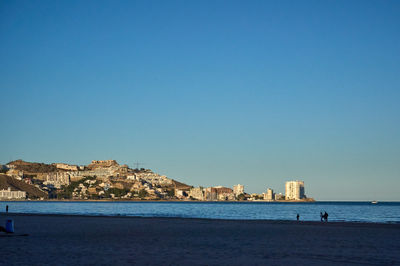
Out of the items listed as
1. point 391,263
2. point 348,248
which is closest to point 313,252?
point 348,248

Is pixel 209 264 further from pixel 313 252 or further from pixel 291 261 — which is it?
pixel 313 252

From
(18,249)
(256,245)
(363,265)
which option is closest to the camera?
(363,265)

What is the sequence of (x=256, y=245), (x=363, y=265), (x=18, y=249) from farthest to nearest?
1. (x=256, y=245)
2. (x=18, y=249)
3. (x=363, y=265)

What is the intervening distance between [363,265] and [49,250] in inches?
638

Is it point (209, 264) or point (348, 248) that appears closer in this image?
point (209, 264)

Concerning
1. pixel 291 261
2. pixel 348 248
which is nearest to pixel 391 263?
pixel 291 261

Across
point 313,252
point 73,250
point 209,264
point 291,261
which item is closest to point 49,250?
point 73,250

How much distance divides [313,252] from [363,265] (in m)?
5.67

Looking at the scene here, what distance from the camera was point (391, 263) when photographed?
22.2m

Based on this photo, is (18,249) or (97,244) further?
(97,244)

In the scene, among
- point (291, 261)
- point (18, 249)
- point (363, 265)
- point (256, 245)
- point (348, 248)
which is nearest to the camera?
point (363, 265)

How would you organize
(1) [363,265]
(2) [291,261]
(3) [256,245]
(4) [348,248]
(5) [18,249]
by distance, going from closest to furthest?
1. (1) [363,265]
2. (2) [291,261]
3. (5) [18,249]
4. (4) [348,248]
5. (3) [256,245]

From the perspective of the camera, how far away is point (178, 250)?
27.4m

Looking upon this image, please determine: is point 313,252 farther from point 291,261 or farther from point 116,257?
point 116,257
